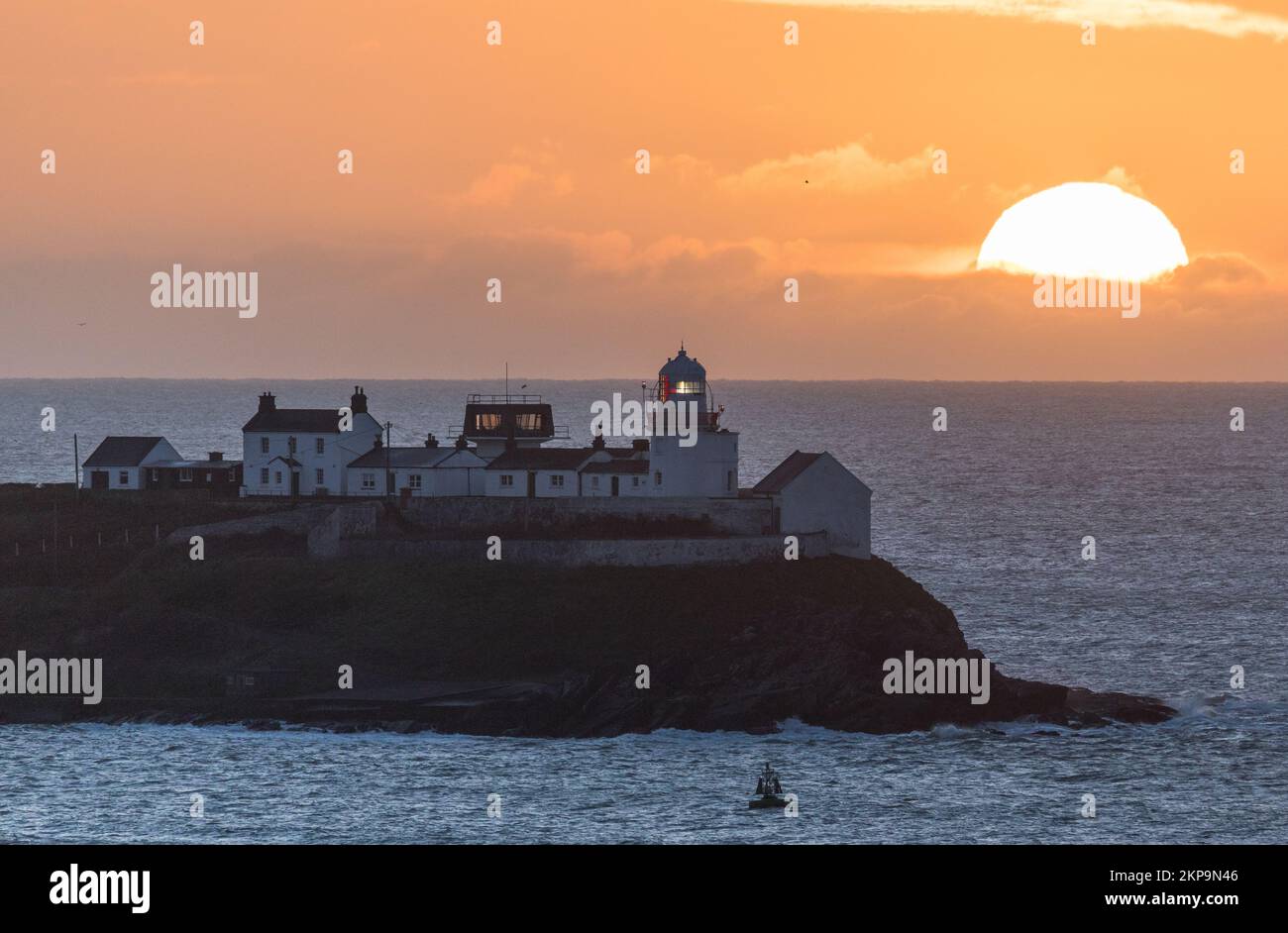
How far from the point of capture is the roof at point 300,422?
9381cm

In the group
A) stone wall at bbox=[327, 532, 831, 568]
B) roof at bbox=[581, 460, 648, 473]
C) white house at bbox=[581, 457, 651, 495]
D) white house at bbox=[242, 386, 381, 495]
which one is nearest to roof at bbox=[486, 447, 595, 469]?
roof at bbox=[581, 460, 648, 473]

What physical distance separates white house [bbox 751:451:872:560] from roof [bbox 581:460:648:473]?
17.5 ft

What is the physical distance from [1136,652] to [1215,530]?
61.2 metres

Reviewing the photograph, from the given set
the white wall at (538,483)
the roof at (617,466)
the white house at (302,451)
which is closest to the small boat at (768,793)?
the roof at (617,466)

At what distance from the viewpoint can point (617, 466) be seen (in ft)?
288

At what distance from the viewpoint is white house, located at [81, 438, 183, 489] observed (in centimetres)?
9862

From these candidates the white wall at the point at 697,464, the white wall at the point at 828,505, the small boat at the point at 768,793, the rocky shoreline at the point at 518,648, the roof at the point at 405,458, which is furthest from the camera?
the roof at the point at 405,458

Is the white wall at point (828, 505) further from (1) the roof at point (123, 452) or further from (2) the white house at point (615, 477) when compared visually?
(1) the roof at point (123, 452)

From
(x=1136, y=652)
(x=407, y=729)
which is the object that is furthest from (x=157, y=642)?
(x=1136, y=652)

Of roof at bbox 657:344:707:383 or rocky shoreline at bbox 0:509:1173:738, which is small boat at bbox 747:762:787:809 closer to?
rocky shoreline at bbox 0:509:1173:738

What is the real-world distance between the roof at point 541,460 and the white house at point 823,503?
8.63 m

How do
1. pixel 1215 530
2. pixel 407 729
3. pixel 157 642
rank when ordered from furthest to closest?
pixel 1215 530, pixel 157 642, pixel 407 729

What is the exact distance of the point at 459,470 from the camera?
9075 cm
